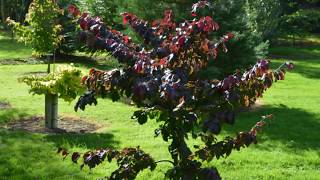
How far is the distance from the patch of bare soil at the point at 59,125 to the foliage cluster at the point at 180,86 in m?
5.53

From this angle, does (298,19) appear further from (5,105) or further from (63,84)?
(63,84)

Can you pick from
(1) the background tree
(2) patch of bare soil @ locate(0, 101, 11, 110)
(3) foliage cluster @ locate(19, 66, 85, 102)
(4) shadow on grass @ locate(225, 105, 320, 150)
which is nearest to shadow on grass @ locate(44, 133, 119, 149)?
(3) foliage cluster @ locate(19, 66, 85, 102)

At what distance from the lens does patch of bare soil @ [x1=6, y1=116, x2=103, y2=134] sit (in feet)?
33.4

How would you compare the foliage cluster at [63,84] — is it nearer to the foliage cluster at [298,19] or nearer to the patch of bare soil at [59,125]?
the patch of bare soil at [59,125]

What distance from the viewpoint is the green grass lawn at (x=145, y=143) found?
761 centimetres

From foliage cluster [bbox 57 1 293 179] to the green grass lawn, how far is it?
269cm

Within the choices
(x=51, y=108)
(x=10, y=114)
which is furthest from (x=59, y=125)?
(x=10, y=114)

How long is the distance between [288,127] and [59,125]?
4.77 metres

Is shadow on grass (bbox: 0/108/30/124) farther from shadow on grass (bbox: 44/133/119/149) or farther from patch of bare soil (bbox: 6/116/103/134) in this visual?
shadow on grass (bbox: 44/133/119/149)

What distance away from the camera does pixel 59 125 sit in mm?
10711

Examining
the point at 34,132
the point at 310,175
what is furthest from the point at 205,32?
the point at 34,132

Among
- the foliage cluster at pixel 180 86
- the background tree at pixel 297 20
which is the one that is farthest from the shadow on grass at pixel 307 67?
the foliage cluster at pixel 180 86

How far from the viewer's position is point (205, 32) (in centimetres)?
467

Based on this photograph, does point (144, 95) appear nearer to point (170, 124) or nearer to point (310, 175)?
point (170, 124)
